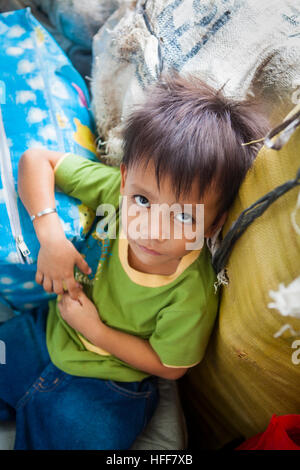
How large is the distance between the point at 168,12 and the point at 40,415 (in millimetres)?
832

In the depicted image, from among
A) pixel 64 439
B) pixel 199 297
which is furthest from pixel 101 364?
pixel 199 297

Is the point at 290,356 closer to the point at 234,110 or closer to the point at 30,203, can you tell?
the point at 234,110

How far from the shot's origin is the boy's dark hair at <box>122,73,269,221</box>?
22.5 inches

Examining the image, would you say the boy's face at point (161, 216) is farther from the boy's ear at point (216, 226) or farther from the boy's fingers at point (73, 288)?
the boy's fingers at point (73, 288)

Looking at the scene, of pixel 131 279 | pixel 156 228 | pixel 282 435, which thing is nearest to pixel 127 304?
pixel 131 279

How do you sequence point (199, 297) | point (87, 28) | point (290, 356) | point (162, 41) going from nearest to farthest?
point (290, 356) → point (199, 297) → point (162, 41) → point (87, 28)

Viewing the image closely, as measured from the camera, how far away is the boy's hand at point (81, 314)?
0.74m

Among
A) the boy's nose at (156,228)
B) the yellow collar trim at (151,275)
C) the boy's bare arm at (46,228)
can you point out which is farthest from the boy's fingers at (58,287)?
the boy's nose at (156,228)

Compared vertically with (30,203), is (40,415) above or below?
below

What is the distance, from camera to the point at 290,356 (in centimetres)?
55

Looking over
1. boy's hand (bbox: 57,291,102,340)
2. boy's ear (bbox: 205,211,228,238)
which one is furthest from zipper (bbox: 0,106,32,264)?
boy's ear (bbox: 205,211,228,238)

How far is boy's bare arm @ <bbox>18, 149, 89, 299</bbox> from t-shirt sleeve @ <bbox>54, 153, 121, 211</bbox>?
0.02 metres

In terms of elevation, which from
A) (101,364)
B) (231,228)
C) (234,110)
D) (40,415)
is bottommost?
(40,415)

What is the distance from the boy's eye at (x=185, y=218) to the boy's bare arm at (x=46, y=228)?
232 millimetres
